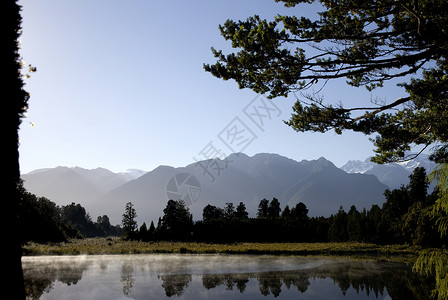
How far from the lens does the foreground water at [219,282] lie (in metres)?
17.1

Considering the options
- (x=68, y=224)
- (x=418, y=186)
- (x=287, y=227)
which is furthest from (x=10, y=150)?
(x=68, y=224)

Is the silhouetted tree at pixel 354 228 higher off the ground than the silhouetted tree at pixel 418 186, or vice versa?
the silhouetted tree at pixel 418 186

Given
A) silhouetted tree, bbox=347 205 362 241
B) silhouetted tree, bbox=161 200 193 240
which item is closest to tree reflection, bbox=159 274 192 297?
silhouetted tree, bbox=161 200 193 240

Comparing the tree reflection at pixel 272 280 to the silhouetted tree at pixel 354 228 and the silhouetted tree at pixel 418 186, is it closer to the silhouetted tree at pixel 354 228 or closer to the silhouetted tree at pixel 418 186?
the silhouetted tree at pixel 354 228

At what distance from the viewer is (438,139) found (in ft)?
39.0

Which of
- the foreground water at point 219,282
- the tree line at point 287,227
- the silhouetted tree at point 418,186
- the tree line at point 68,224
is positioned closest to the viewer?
the foreground water at point 219,282

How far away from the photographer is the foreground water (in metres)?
17.1

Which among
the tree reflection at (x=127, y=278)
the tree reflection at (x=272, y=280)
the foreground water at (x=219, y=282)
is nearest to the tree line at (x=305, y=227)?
the tree reflection at (x=272, y=280)

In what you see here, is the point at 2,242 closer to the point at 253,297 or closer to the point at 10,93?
the point at 10,93

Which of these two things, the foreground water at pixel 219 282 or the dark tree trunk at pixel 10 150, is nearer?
the dark tree trunk at pixel 10 150

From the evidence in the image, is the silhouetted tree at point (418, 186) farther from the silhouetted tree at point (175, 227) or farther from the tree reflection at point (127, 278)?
the tree reflection at point (127, 278)

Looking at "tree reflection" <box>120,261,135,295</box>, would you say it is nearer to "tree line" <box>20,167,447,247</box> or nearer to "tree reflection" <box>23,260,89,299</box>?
"tree reflection" <box>23,260,89,299</box>

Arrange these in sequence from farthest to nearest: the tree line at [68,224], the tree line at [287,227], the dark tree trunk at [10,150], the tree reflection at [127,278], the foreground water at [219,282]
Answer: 1. the tree line at [287,227]
2. the tree line at [68,224]
3. the tree reflection at [127,278]
4. the foreground water at [219,282]
5. the dark tree trunk at [10,150]

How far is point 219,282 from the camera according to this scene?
786 inches
